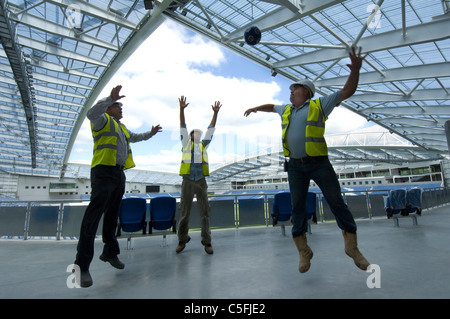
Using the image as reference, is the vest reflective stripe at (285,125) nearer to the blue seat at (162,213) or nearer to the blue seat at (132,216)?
the blue seat at (162,213)

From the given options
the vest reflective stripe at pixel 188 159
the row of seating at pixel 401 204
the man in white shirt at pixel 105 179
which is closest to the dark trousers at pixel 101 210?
the man in white shirt at pixel 105 179

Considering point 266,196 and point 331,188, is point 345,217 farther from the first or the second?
point 266,196

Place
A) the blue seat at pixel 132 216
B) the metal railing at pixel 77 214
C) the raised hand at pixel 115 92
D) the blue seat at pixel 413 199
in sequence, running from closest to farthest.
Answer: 1. the raised hand at pixel 115 92
2. the blue seat at pixel 132 216
3. the metal railing at pixel 77 214
4. the blue seat at pixel 413 199

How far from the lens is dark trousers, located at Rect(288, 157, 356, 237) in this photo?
2.26m

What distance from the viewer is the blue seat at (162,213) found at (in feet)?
16.1

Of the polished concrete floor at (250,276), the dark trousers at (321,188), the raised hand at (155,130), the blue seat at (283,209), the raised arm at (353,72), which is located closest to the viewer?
the polished concrete floor at (250,276)

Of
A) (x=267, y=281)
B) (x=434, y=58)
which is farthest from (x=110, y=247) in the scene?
(x=434, y=58)

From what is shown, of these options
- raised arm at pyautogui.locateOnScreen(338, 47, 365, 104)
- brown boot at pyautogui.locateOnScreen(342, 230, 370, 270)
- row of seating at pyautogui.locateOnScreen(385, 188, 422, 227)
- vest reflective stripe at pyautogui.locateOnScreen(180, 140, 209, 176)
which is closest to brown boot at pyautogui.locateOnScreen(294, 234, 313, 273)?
brown boot at pyautogui.locateOnScreen(342, 230, 370, 270)

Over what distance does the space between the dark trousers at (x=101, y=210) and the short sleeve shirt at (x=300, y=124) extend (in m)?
1.97

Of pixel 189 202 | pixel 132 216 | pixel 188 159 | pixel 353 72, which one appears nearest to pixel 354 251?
pixel 353 72

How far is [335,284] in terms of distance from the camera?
210 centimetres

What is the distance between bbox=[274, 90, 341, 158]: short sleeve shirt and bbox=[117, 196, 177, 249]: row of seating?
3138mm

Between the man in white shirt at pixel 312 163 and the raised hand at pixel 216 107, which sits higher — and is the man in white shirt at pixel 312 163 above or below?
below

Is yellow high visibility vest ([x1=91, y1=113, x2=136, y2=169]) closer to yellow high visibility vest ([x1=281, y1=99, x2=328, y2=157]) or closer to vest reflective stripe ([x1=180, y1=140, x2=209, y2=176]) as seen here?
vest reflective stripe ([x1=180, y1=140, x2=209, y2=176])
